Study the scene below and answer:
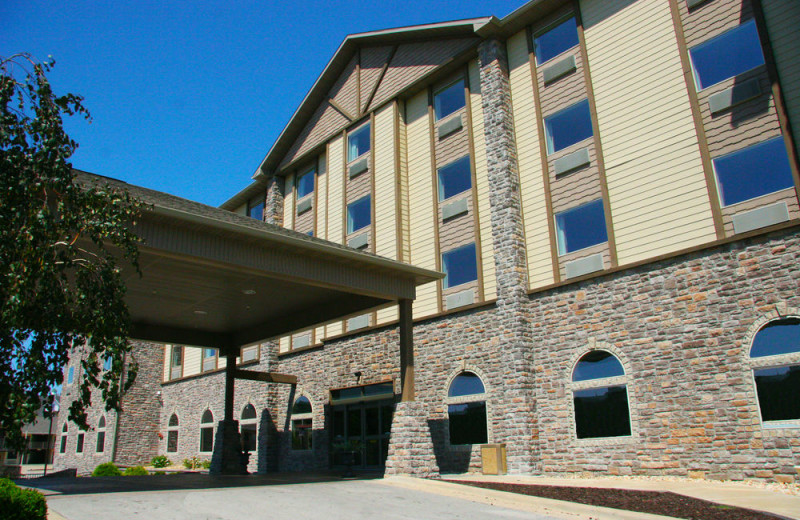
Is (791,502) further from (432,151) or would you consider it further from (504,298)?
(432,151)

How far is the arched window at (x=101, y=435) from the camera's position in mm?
37469

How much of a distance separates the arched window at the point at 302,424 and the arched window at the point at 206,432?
8.33m

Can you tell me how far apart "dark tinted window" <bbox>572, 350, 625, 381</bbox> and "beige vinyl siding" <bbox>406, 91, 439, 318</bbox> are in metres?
5.73

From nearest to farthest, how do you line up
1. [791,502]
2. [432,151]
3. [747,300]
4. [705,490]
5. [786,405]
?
[791,502] < [705,490] < [786,405] < [747,300] < [432,151]

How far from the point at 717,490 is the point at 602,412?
414cm

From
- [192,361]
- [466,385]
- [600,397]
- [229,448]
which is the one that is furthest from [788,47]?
[192,361]

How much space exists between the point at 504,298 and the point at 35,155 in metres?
14.3

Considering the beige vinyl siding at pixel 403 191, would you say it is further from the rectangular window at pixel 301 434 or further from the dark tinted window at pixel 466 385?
the rectangular window at pixel 301 434

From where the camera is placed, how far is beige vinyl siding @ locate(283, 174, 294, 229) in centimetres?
2972

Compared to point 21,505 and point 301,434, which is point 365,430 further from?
point 21,505

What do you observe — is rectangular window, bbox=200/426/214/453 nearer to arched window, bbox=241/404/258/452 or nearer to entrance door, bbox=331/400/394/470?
arched window, bbox=241/404/258/452

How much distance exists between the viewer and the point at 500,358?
18.1 m

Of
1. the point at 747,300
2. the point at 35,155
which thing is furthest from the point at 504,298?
the point at 35,155

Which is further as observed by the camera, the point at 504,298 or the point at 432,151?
the point at 432,151
